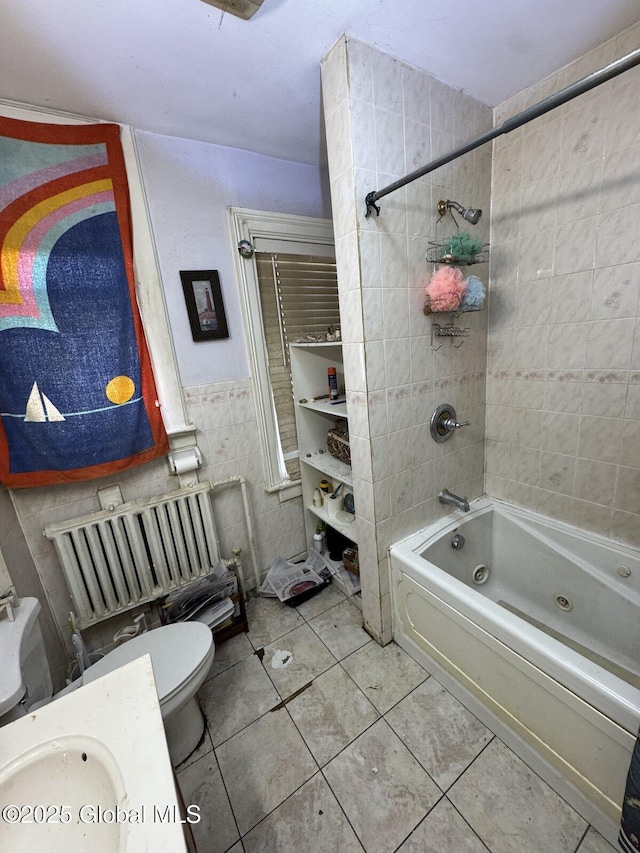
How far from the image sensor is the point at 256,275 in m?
1.73

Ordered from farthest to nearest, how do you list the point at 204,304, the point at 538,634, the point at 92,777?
the point at 204,304, the point at 538,634, the point at 92,777

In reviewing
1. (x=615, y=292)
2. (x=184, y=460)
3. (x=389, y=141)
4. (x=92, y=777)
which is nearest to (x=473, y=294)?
(x=615, y=292)

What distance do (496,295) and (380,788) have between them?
Result: 2.02 m

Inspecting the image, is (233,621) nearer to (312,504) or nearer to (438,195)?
(312,504)

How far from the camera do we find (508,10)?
3.28ft

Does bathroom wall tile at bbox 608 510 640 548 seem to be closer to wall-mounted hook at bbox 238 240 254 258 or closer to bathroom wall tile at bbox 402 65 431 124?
bathroom wall tile at bbox 402 65 431 124

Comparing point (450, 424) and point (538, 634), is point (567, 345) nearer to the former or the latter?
point (450, 424)

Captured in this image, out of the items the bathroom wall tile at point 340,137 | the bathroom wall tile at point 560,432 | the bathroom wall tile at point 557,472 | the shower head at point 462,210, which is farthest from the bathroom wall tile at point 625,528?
the bathroom wall tile at point 340,137

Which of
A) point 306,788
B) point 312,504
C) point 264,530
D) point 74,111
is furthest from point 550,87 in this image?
point 306,788

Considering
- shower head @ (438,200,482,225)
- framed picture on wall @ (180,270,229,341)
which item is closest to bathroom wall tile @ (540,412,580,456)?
shower head @ (438,200,482,225)

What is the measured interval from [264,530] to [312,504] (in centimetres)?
33

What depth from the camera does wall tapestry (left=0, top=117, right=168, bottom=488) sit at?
120cm

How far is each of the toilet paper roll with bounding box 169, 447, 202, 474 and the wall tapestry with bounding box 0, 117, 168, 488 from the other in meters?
0.21

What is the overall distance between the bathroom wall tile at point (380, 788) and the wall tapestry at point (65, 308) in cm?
144
